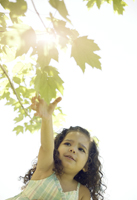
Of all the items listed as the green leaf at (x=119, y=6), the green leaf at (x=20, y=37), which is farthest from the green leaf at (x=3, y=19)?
the green leaf at (x=119, y=6)

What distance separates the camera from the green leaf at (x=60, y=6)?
41.0 inches

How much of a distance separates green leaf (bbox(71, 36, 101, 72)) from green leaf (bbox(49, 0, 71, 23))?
162 millimetres

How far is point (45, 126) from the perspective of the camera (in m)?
Answer: 1.62

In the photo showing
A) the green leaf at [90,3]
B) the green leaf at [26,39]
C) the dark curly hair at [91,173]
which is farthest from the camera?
the dark curly hair at [91,173]

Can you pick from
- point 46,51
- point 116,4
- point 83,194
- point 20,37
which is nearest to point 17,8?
point 20,37

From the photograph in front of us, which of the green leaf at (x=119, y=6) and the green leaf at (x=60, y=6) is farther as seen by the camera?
the green leaf at (x=119, y=6)

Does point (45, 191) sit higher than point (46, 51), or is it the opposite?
point (46, 51)

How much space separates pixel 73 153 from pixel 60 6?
5.07 feet

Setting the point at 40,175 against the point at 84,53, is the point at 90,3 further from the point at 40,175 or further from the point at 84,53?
the point at 40,175

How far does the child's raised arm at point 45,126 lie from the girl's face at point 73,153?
27 cm

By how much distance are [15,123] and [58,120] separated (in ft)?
2.21

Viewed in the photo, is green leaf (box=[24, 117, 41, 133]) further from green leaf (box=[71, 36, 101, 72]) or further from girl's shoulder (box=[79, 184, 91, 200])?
green leaf (box=[71, 36, 101, 72])

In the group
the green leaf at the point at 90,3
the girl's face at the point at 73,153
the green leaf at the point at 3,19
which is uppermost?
the green leaf at the point at 90,3

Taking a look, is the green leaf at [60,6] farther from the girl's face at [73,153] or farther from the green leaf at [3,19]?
the girl's face at [73,153]
